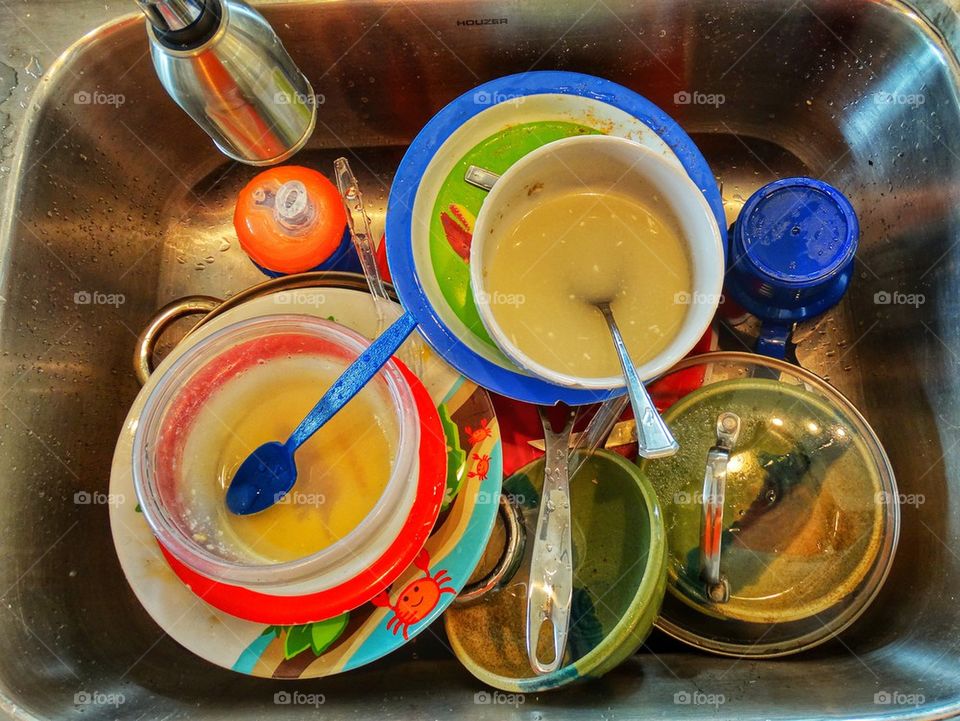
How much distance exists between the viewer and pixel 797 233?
0.81m

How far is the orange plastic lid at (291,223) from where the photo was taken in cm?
80

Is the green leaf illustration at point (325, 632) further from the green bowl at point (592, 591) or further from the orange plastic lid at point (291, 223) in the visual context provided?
the orange plastic lid at point (291, 223)

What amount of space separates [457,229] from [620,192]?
0.57 feet

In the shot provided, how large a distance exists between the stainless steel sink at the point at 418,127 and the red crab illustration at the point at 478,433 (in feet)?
0.94

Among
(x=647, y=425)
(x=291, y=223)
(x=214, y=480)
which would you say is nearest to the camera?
(x=647, y=425)

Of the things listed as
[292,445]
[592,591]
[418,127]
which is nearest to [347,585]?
[292,445]

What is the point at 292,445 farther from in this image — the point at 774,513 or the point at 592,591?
the point at 774,513

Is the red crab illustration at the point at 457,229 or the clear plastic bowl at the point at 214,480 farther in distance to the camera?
the red crab illustration at the point at 457,229

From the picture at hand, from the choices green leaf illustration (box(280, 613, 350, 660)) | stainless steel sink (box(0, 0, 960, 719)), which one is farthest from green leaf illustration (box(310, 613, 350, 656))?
stainless steel sink (box(0, 0, 960, 719))

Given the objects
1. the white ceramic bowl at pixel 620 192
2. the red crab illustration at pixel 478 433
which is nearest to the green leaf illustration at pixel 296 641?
the red crab illustration at pixel 478 433

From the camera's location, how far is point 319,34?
81 cm

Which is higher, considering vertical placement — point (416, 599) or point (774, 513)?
point (774, 513)

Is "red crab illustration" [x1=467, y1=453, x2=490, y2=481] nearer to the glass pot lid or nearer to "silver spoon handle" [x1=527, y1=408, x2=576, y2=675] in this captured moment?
"silver spoon handle" [x1=527, y1=408, x2=576, y2=675]

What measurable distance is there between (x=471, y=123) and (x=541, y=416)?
0.33 m
